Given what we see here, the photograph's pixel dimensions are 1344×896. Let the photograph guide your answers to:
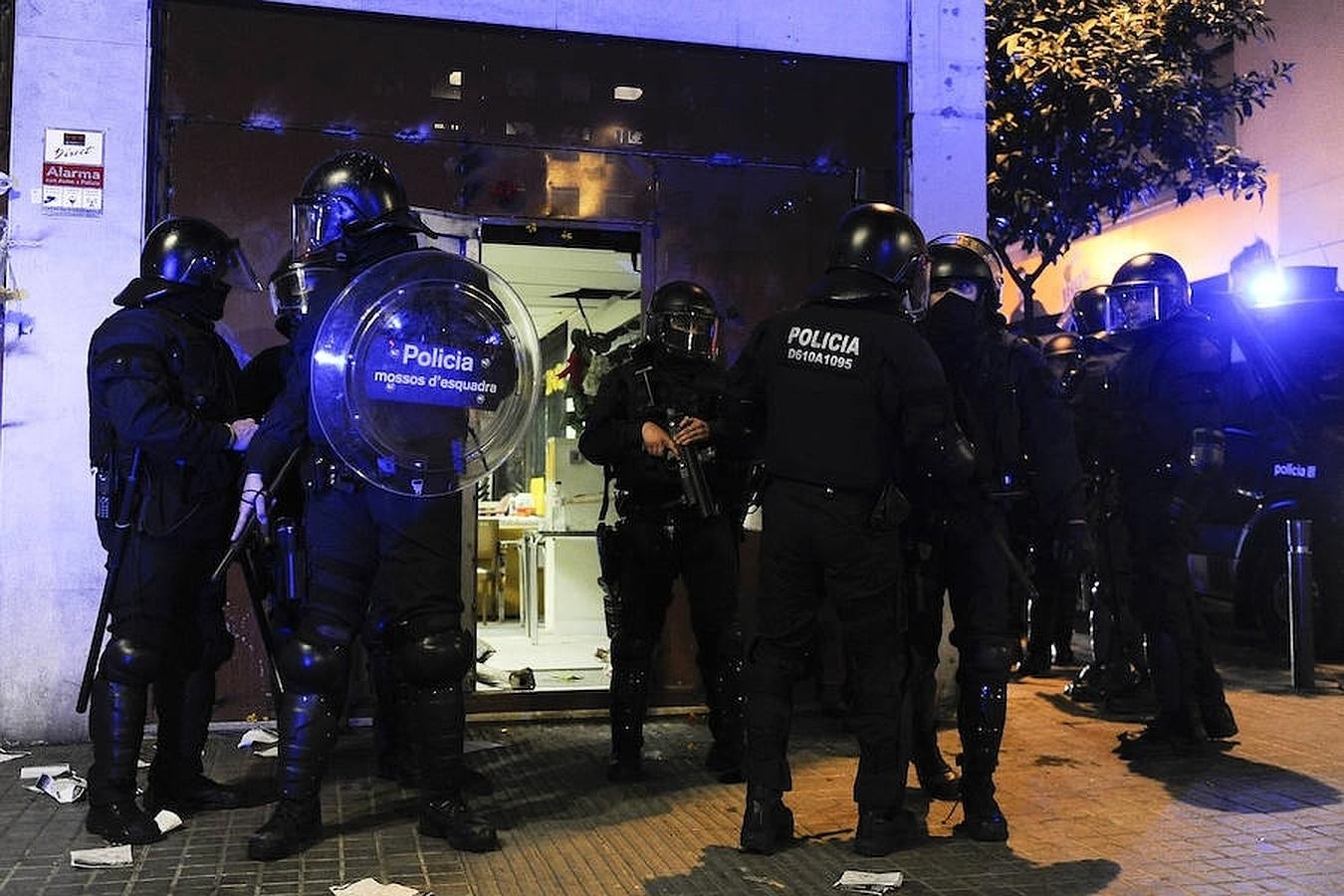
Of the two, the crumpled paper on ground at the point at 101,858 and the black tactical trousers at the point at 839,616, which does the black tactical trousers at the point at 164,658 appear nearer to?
the crumpled paper on ground at the point at 101,858

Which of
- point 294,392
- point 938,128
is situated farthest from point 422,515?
point 938,128

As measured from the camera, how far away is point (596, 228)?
6992 millimetres

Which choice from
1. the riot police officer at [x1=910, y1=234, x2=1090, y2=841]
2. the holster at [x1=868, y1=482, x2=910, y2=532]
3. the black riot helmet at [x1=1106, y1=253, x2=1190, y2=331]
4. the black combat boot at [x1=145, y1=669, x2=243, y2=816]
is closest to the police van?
the black riot helmet at [x1=1106, y1=253, x2=1190, y2=331]

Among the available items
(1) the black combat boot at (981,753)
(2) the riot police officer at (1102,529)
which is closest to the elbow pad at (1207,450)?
(2) the riot police officer at (1102,529)

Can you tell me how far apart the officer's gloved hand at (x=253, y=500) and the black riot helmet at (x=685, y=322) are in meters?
2.00

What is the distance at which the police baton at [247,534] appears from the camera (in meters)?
4.44

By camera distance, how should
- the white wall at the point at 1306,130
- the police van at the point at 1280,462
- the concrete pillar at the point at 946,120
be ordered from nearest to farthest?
the concrete pillar at the point at 946,120, the police van at the point at 1280,462, the white wall at the point at 1306,130

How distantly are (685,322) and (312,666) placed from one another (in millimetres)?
2289

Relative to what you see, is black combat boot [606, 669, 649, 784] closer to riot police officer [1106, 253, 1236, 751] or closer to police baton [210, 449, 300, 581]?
police baton [210, 449, 300, 581]

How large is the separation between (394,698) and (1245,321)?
25.7 feet

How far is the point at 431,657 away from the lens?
14.4 ft

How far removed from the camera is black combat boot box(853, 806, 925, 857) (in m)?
4.36

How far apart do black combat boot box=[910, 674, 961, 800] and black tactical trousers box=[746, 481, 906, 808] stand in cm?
69

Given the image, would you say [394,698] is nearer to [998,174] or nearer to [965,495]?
[965,495]
